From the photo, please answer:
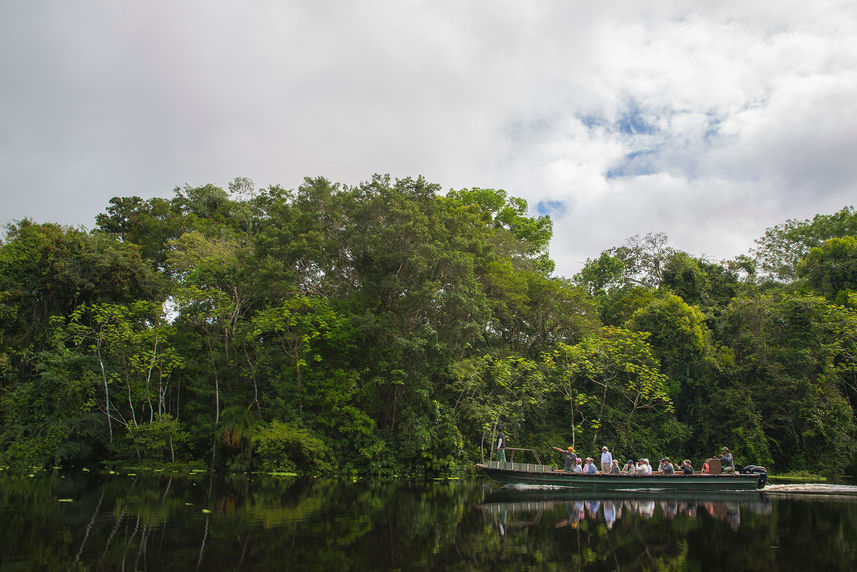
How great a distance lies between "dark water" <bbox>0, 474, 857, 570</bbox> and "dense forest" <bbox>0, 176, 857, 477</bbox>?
518 cm

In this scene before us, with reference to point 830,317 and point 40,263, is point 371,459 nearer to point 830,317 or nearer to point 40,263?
point 40,263

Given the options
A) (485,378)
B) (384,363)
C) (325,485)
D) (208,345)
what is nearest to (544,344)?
(485,378)

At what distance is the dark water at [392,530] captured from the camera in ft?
21.3

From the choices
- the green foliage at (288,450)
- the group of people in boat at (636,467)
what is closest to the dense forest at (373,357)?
the green foliage at (288,450)

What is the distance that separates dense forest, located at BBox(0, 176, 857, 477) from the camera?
62.6 ft

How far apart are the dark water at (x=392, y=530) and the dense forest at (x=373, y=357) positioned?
5182 millimetres

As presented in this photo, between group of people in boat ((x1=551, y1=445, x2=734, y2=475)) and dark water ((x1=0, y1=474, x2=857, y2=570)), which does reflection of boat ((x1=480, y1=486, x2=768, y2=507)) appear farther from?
group of people in boat ((x1=551, y1=445, x2=734, y2=475))

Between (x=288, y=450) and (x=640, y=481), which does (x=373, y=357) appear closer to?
(x=288, y=450)

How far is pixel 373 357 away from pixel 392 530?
12811 mm

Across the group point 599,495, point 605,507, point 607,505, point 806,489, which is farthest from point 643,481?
point 806,489

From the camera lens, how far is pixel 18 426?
1816 centimetres

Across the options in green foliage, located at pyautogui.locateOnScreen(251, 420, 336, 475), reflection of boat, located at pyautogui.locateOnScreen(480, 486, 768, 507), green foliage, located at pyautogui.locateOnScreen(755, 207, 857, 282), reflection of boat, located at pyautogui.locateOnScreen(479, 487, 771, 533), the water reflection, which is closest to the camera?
the water reflection

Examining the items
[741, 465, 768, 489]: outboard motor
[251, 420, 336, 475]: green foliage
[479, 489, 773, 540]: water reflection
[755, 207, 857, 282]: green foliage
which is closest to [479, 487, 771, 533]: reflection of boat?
[479, 489, 773, 540]: water reflection

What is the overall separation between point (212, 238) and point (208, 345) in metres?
9.08
